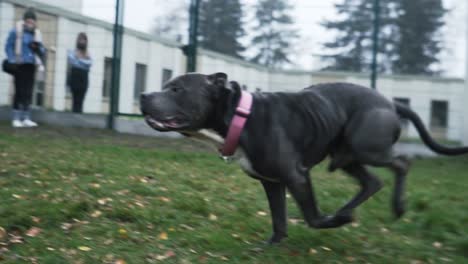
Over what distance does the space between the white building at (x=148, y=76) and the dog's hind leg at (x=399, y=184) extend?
20.3 ft

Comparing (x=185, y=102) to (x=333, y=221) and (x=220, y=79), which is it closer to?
(x=220, y=79)

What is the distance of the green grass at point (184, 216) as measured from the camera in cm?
471

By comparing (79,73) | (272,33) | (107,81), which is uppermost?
(272,33)

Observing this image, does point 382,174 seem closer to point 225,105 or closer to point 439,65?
point 439,65

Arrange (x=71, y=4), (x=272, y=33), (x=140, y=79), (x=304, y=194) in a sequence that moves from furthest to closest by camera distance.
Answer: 1. (x=71, y=4)
2. (x=140, y=79)
3. (x=272, y=33)
4. (x=304, y=194)

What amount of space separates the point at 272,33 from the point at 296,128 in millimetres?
7238

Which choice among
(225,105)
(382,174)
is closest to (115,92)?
(382,174)

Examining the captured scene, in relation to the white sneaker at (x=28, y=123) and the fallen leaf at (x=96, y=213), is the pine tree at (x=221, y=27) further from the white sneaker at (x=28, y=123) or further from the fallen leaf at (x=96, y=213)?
the fallen leaf at (x=96, y=213)

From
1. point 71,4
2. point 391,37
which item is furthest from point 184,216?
point 71,4

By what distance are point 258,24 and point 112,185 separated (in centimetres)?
620

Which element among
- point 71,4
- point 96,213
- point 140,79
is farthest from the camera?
point 71,4

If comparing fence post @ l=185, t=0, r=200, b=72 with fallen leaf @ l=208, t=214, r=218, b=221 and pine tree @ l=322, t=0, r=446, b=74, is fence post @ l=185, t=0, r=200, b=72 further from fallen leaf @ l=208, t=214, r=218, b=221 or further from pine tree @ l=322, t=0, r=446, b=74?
fallen leaf @ l=208, t=214, r=218, b=221

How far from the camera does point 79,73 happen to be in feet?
40.8

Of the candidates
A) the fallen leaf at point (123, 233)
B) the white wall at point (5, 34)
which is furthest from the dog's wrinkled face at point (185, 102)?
the white wall at point (5, 34)
